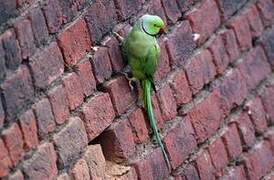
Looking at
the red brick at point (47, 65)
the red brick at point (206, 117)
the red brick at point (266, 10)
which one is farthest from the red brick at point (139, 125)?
the red brick at point (266, 10)

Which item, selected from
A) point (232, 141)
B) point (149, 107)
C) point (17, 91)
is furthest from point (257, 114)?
point (17, 91)

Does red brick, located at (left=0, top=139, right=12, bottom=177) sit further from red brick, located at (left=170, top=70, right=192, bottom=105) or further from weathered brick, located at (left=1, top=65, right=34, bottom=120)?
red brick, located at (left=170, top=70, right=192, bottom=105)

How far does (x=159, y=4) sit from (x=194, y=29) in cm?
20

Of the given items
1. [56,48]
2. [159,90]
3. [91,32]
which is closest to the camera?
[56,48]

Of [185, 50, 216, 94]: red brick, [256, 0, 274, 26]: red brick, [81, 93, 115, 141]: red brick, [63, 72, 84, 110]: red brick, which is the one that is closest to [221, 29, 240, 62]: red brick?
[185, 50, 216, 94]: red brick

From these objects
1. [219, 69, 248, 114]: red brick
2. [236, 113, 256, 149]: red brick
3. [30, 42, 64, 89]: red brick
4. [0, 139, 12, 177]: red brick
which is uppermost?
[30, 42, 64, 89]: red brick

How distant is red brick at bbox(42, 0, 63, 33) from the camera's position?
2242 mm

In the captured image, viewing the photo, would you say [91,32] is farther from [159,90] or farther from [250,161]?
[250,161]

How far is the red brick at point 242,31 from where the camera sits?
3.06 metres

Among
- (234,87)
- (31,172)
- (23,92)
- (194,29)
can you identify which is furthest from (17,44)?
(234,87)

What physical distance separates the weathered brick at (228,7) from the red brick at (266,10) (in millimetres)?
132

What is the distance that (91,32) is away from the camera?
2420 millimetres

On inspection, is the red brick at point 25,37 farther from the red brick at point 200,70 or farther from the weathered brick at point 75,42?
the red brick at point 200,70

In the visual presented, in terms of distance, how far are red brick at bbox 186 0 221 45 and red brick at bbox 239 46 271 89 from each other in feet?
0.64
